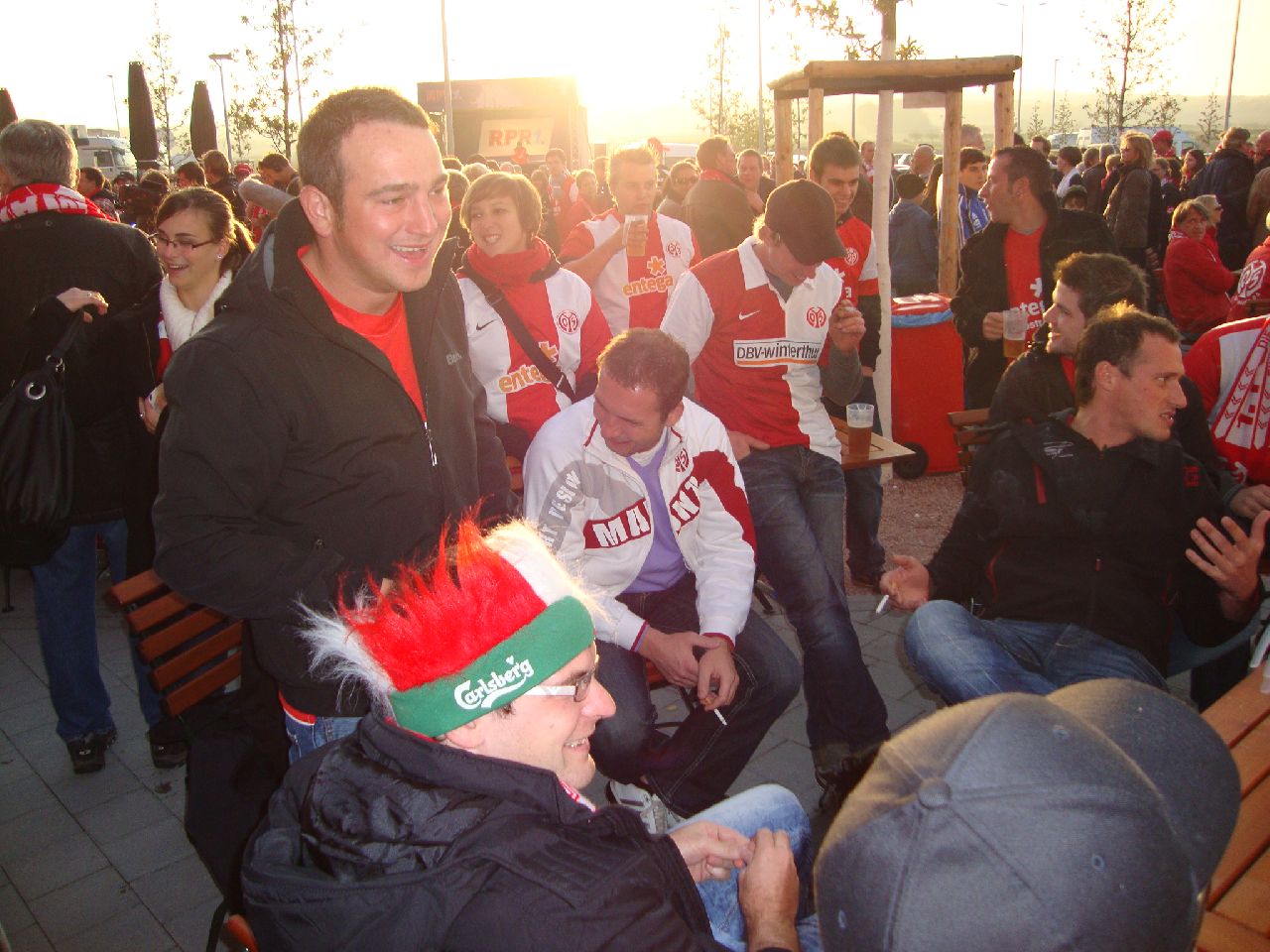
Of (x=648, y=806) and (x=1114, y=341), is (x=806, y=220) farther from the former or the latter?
(x=648, y=806)

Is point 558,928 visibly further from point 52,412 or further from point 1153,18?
point 1153,18

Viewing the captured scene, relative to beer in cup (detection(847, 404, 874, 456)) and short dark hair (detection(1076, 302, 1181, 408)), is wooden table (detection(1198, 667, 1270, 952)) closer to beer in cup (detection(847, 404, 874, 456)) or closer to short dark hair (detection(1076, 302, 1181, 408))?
short dark hair (detection(1076, 302, 1181, 408))

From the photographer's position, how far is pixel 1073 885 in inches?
38.1

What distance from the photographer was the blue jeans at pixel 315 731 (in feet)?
7.11

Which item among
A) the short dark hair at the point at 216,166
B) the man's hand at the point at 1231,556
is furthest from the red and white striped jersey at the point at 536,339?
→ the short dark hair at the point at 216,166

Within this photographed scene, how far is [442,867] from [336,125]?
1.55m

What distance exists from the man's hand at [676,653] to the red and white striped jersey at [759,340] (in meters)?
1.26

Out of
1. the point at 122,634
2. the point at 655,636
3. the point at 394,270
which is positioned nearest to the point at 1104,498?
the point at 655,636

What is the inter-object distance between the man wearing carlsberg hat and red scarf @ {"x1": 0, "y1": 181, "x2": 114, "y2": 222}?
2.79m

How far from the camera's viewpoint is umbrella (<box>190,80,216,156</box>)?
1481cm

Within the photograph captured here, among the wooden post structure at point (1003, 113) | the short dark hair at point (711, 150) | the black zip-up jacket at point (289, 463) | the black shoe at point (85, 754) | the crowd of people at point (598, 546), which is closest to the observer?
the crowd of people at point (598, 546)

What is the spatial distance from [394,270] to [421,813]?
→ 4.04 feet

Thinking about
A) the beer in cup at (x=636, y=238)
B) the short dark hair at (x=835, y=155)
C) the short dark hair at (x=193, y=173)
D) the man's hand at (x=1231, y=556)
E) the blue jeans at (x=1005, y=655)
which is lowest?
the blue jeans at (x=1005, y=655)

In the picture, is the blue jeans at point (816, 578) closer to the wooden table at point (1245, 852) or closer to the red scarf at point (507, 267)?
the wooden table at point (1245, 852)
